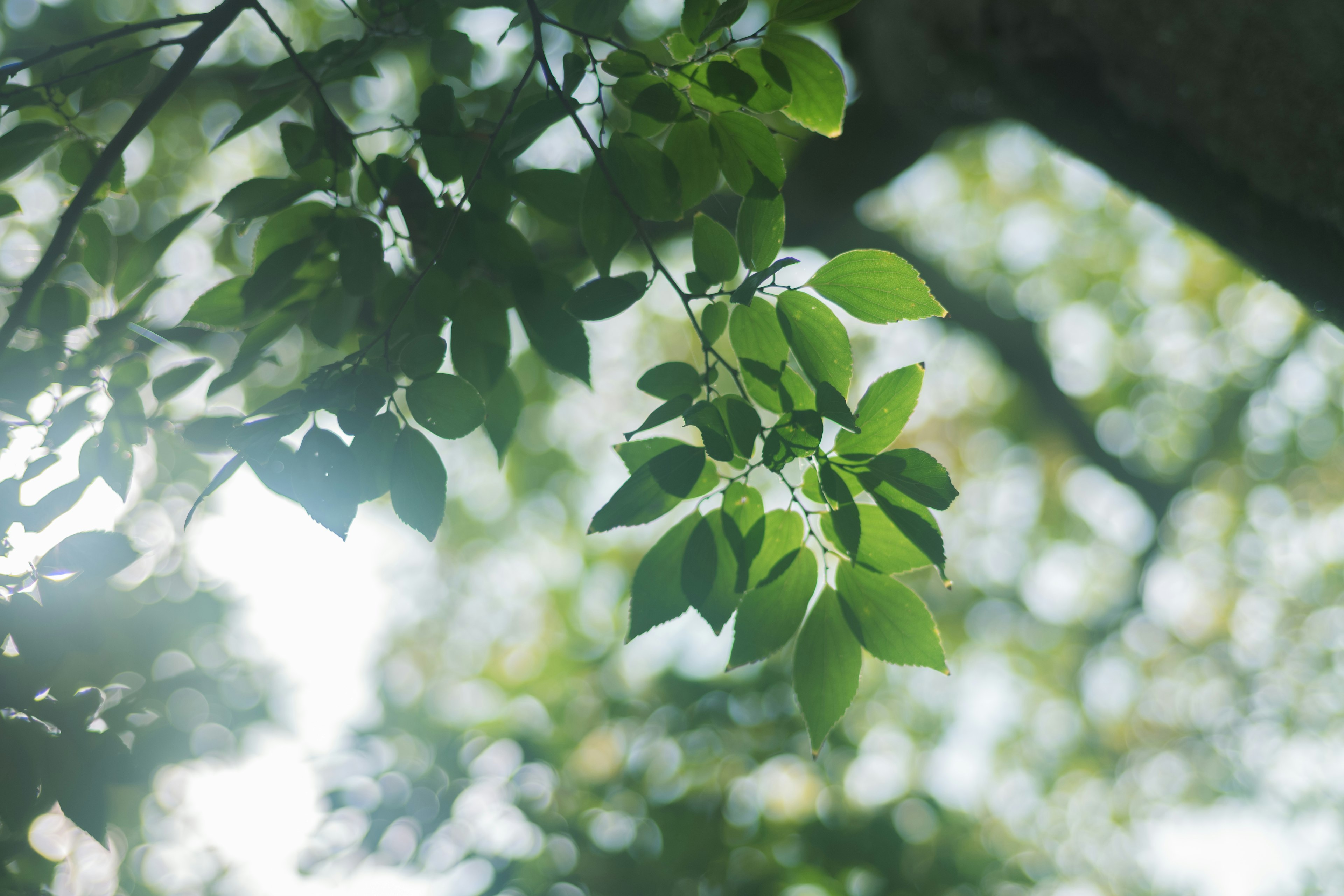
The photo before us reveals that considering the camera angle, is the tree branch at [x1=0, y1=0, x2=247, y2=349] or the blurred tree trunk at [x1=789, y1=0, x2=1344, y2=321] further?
the blurred tree trunk at [x1=789, y1=0, x2=1344, y2=321]

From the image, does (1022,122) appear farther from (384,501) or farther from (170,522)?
(384,501)

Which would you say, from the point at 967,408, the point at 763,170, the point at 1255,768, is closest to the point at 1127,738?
the point at 1255,768

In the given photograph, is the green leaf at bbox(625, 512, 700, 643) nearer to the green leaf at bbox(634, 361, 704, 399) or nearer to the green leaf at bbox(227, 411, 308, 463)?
the green leaf at bbox(634, 361, 704, 399)

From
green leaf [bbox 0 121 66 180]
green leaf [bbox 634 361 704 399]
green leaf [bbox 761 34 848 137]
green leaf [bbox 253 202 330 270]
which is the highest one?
green leaf [bbox 0 121 66 180]

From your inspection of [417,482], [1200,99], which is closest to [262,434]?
[417,482]

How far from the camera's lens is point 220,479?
2.41 ft

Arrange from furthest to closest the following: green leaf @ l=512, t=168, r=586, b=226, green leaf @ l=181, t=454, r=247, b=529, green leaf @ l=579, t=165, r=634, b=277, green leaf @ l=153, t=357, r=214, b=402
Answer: green leaf @ l=153, t=357, r=214, b=402 < green leaf @ l=512, t=168, r=586, b=226 < green leaf @ l=579, t=165, r=634, b=277 < green leaf @ l=181, t=454, r=247, b=529

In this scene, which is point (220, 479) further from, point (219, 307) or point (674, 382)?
point (674, 382)

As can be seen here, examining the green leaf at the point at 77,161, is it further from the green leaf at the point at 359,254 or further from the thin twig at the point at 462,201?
the thin twig at the point at 462,201

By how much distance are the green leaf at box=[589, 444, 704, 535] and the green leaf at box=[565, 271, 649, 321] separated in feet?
0.61

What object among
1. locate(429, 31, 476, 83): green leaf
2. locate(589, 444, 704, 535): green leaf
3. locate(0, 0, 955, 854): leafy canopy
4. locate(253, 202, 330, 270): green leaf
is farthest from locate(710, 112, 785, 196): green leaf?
locate(253, 202, 330, 270): green leaf

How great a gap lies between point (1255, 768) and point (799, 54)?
8.72m

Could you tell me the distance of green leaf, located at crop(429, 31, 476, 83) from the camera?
3.32 feet

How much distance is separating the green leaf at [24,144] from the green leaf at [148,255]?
0.16 meters
